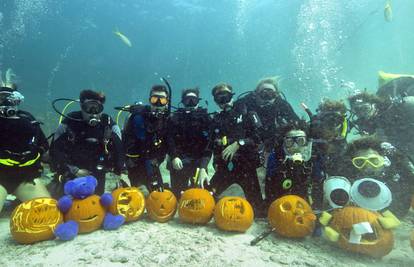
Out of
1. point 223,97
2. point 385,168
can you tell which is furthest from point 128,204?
point 385,168

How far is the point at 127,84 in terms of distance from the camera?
338 feet

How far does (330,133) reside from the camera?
6.09 metres

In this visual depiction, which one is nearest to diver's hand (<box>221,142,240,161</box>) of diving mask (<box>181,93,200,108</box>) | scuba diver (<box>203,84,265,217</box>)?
scuba diver (<box>203,84,265,217</box>)

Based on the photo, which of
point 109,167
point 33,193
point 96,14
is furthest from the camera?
Answer: point 96,14

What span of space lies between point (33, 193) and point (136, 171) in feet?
6.76

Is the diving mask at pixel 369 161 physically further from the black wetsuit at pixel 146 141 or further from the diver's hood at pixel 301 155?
the black wetsuit at pixel 146 141

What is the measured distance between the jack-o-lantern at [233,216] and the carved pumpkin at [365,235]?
4.42 feet

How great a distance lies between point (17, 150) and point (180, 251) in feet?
12.8

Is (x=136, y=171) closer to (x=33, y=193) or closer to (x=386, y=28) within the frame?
(x=33, y=193)

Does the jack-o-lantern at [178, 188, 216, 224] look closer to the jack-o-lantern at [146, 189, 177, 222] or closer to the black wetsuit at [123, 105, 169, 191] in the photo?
the jack-o-lantern at [146, 189, 177, 222]

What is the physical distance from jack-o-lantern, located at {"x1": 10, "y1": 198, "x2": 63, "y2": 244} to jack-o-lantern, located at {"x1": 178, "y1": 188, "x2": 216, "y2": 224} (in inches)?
77.7

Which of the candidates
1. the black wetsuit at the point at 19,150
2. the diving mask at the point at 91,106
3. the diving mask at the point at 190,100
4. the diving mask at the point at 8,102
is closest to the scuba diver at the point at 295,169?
the diving mask at the point at 190,100

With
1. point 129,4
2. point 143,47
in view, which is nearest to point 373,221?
point 129,4

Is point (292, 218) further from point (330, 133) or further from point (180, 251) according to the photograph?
point (330, 133)
